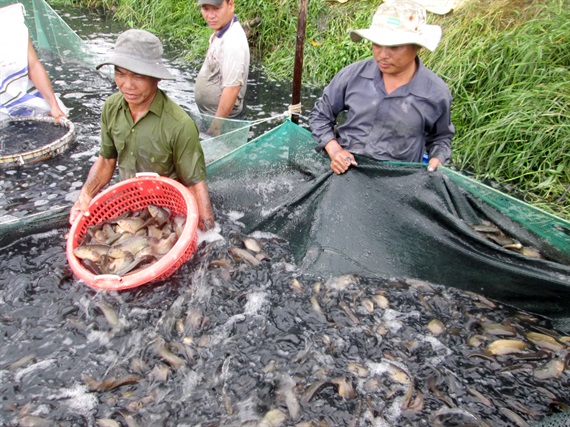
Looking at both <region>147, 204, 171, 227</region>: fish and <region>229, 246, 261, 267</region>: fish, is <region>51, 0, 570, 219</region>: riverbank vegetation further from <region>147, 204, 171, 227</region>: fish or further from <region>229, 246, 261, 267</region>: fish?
<region>147, 204, 171, 227</region>: fish

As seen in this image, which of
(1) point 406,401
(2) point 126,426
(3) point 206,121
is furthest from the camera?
(3) point 206,121

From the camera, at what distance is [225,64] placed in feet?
14.7

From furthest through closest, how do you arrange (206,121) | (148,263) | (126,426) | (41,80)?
(41,80) < (206,121) < (148,263) < (126,426)

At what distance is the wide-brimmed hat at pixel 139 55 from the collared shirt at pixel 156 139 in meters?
0.24

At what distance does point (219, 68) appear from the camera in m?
4.71

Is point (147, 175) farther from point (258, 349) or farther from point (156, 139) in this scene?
point (258, 349)

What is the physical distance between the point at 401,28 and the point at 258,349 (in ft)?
7.89

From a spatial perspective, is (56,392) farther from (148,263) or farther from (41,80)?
(41,80)

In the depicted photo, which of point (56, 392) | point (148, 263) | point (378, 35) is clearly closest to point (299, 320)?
point (148, 263)

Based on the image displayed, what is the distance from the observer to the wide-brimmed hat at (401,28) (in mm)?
3057

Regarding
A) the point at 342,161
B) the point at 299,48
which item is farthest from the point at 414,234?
the point at 299,48

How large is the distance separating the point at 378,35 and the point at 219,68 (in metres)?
2.09

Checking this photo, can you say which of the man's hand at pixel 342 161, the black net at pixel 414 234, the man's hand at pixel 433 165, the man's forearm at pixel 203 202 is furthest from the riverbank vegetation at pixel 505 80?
the man's forearm at pixel 203 202

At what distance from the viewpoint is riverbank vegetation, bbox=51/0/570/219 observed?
5242 mm
